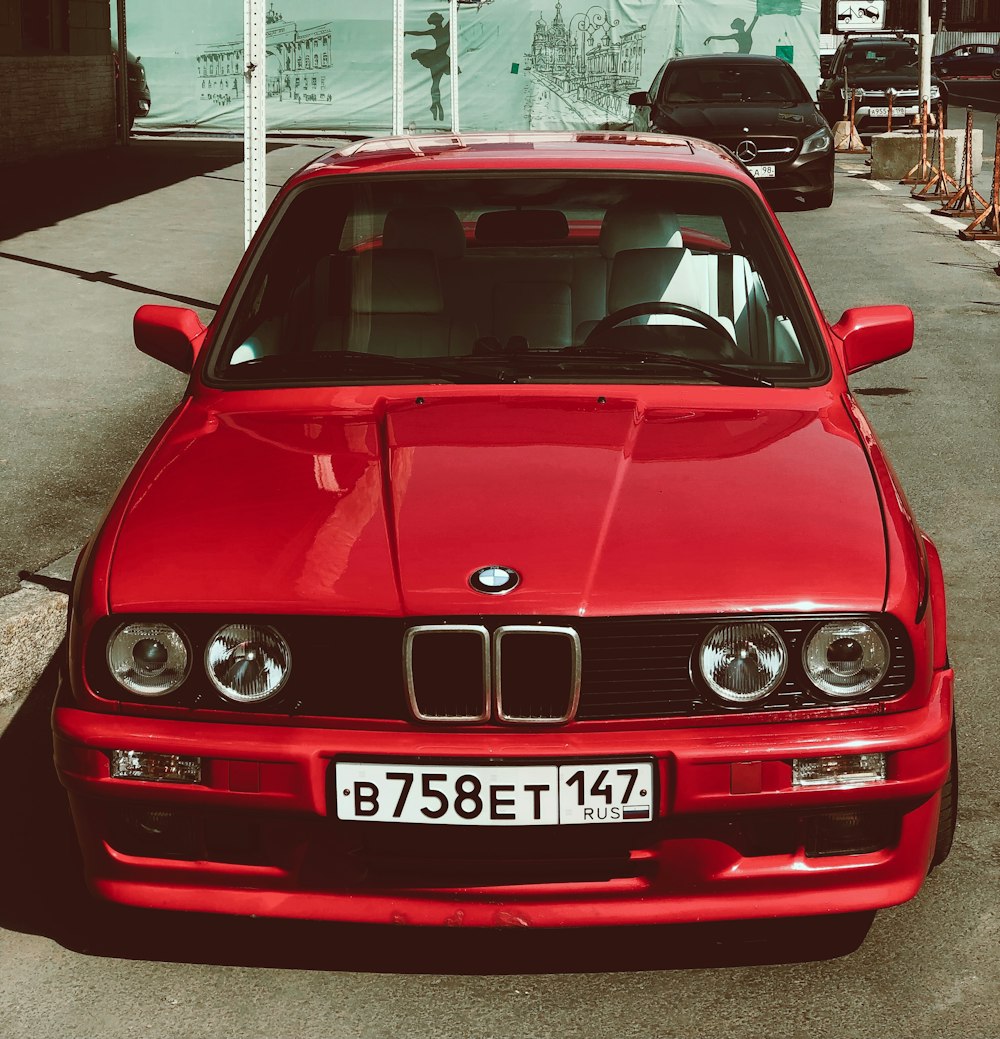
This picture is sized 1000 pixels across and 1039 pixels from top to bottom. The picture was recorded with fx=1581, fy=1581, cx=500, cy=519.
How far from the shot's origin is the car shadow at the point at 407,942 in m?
3.09

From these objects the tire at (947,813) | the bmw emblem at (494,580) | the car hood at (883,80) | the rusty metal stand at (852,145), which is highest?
the bmw emblem at (494,580)

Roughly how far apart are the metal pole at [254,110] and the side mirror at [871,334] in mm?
6284

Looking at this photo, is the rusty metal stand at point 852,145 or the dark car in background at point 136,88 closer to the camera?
the rusty metal stand at point 852,145

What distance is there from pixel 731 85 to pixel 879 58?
1450 centimetres

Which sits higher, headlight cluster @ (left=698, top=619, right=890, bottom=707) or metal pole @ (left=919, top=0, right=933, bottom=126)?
metal pole @ (left=919, top=0, right=933, bottom=126)

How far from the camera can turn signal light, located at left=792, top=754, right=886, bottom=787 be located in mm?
2746

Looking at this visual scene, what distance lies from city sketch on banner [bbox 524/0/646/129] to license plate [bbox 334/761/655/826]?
2635 centimetres

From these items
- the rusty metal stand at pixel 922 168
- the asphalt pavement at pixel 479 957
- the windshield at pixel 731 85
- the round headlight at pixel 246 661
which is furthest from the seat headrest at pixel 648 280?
the rusty metal stand at pixel 922 168

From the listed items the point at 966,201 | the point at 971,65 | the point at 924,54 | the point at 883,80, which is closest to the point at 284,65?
the point at 883,80

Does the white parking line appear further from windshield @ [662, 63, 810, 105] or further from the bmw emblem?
the bmw emblem

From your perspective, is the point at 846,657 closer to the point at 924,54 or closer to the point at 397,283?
the point at 397,283

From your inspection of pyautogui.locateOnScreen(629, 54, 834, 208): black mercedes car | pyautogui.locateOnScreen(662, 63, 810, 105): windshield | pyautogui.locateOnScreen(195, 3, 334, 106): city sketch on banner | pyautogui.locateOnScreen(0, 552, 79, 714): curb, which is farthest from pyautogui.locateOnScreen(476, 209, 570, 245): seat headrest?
pyautogui.locateOnScreen(195, 3, 334, 106): city sketch on banner

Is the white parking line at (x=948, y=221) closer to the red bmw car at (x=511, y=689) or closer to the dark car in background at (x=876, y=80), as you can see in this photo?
the dark car in background at (x=876, y=80)

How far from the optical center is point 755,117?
16938mm
